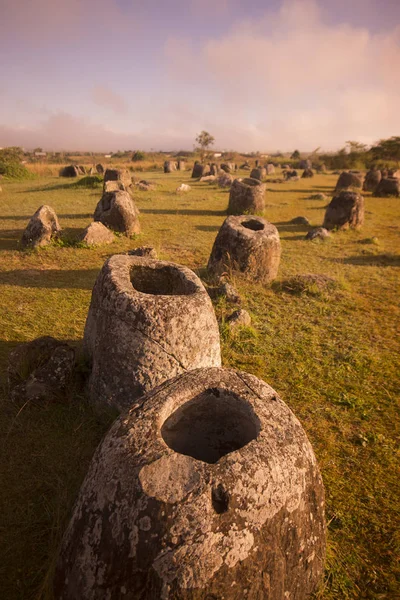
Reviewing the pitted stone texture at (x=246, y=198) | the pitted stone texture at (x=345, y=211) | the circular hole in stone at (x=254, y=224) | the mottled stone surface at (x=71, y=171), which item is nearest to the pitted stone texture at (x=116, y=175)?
the pitted stone texture at (x=246, y=198)

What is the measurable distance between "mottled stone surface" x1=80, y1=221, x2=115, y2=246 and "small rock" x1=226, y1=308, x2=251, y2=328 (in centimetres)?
590

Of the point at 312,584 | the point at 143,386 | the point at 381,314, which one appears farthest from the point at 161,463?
the point at 381,314

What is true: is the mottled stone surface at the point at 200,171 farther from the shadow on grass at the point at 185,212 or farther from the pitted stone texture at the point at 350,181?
the shadow on grass at the point at 185,212

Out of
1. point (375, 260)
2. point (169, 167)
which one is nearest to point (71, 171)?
point (169, 167)

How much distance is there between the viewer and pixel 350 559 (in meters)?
2.79

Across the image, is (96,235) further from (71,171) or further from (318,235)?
(71,171)

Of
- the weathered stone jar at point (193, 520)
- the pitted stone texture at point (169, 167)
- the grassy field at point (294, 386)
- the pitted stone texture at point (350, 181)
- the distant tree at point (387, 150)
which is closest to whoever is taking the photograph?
the weathered stone jar at point (193, 520)

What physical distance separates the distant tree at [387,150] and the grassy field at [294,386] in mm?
38755

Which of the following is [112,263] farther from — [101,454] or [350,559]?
[350,559]

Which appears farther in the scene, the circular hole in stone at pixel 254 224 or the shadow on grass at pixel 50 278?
the circular hole in stone at pixel 254 224

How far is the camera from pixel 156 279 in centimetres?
486

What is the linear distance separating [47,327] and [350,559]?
206 inches

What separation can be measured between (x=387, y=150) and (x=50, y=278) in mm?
48318

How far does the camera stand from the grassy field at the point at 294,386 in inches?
110
